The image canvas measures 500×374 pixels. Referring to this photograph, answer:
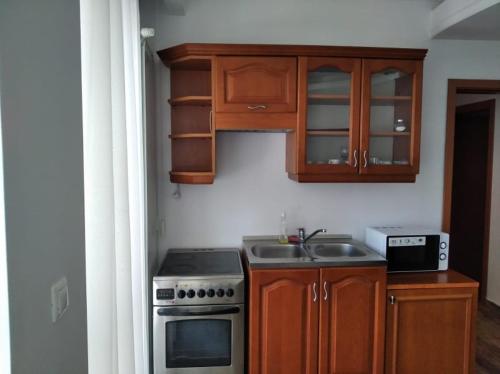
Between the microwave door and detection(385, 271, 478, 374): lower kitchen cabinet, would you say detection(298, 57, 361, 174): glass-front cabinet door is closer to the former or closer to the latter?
the microwave door

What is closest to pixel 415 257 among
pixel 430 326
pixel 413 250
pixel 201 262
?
pixel 413 250

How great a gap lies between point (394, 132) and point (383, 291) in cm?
106

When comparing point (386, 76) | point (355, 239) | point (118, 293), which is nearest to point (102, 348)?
point (118, 293)

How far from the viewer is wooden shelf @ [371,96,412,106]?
223 cm

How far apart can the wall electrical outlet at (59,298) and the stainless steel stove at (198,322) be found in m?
0.95

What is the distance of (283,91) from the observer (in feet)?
7.04

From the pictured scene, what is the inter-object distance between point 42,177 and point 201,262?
1.45 metres

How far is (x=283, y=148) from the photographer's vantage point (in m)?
2.49

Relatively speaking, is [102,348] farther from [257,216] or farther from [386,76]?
[386,76]

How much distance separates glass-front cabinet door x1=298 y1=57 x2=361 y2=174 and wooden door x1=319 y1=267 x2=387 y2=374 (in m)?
0.68

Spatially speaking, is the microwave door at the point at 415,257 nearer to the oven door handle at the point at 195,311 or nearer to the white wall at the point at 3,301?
the oven door handle at the point at 195,311

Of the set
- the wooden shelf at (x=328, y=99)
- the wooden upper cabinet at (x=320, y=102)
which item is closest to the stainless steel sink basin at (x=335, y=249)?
the wooden upper cabinet at (x=320, y=102)

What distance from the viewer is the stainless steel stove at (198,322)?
195cm

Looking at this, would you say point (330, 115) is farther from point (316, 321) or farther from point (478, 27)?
point (316, 321)
